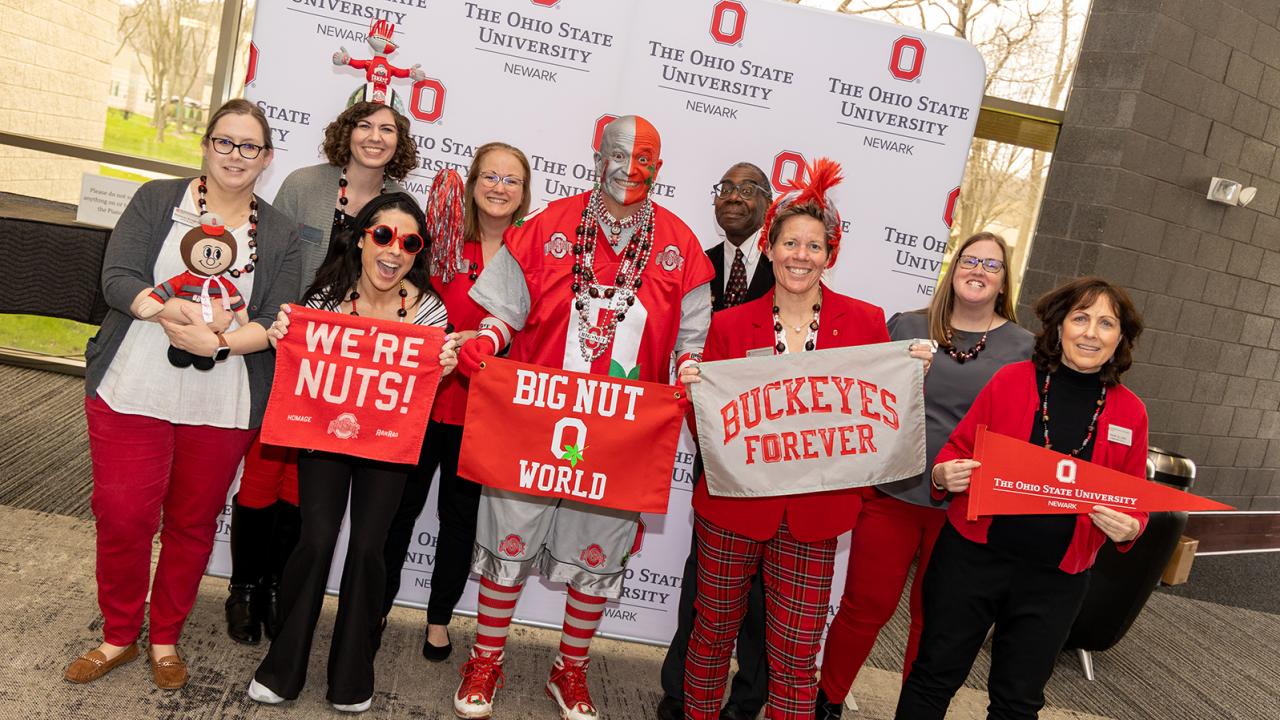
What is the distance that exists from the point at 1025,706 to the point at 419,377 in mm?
1960

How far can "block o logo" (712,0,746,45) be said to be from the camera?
3.29 metres

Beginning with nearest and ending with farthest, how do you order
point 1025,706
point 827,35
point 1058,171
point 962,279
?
point 1025,706
point 962,279
point 827,35
point 1058,171

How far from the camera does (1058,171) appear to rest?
5.62m

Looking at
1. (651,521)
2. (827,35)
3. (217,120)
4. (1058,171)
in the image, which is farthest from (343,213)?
(1058,171)

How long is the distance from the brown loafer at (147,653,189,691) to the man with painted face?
836 mm

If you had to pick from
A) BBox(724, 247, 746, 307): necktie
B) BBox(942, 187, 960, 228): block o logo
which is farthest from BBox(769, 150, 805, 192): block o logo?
BBox(942, 187, 960, 228): block o logo

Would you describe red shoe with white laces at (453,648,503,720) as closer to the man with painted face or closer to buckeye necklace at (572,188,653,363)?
the man with painted face

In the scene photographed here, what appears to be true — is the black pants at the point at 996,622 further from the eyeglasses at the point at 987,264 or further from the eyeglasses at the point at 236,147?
the eyeglasses at the point at 236,147

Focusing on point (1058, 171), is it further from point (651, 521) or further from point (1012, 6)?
point (651, 521)

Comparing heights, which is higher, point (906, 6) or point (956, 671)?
point (906, 6)

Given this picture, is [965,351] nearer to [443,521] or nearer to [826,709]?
[826,709]

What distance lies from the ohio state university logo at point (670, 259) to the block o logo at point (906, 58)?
130cm

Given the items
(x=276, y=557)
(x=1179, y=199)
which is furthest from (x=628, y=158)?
(x=1179, y=199)

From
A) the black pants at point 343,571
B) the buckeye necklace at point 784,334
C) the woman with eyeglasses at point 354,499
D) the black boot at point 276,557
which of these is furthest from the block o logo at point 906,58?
the black boot at point 276,557
